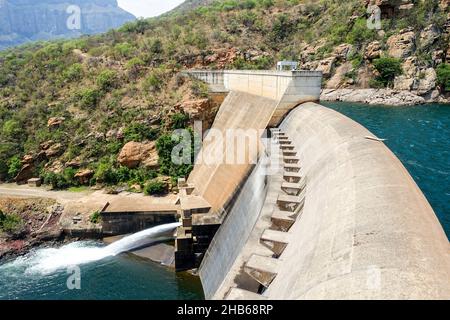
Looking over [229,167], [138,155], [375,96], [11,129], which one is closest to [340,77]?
[375,96]

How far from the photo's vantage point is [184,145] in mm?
30562

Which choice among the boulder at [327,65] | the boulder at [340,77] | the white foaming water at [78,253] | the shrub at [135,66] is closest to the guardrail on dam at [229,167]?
the white foaming water at [78,253]

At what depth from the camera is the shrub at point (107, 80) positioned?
36.2 metres

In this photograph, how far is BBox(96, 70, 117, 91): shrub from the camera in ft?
119

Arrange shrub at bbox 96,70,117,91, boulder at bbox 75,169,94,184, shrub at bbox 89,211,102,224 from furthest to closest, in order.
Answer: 1. shrub at bbox 96,70,117,91
2. boulder at bbox 75,169,94,184
3. shrub at bbox 89,211,102,224

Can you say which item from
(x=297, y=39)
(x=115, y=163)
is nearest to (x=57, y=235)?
(x=115, y=163)

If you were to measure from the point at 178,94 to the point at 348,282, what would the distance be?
1214 inches

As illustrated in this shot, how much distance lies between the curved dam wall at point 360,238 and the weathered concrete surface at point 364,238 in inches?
0.6

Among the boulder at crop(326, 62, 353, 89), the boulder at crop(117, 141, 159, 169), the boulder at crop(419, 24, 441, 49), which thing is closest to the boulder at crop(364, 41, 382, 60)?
the boulder at crop(326, 62, 353, 89)

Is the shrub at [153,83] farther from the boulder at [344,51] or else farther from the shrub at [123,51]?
the boulder at [344,51]

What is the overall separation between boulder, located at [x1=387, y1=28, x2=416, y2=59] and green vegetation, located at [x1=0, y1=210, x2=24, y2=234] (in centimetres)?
5851

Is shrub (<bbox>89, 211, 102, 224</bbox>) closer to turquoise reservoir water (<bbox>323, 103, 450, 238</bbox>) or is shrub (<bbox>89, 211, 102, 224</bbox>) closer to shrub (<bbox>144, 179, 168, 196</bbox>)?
shrub (<bbox>144, 179, 168, 196</bbox>)

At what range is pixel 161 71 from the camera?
36.9 meters

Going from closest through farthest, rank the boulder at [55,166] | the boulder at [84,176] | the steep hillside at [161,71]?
1. the boulder at [84,176]
2. the boulder at [55,166]
3. the steep hillside at [161,71]
